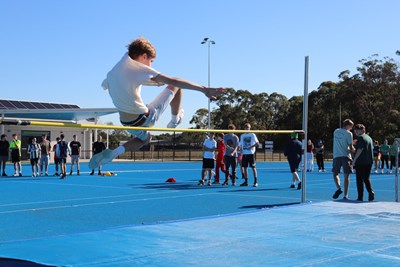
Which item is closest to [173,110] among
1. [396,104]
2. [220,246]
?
[220,246]

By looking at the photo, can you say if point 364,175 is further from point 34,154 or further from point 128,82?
point 34,154

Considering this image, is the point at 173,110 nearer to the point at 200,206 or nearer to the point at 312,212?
the point at 312,212

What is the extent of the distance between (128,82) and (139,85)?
5.1 inches

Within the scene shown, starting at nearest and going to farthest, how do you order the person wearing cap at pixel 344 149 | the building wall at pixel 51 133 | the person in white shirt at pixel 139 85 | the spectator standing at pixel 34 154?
the person in white shirt at pixel 139 85, the person wearing cap at pixel 344 149, the spectator standing at pixel 34 154, the building wall at pixel 51 133

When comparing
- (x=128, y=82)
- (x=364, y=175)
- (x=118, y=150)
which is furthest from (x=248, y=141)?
(x=128, y=82)

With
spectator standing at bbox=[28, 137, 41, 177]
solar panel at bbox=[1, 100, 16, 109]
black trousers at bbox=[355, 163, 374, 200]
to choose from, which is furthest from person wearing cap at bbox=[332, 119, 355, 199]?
solar panel at bbox=[1, 100, 16, 109]

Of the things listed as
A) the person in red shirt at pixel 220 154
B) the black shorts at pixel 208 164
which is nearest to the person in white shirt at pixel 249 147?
the black shorts at pixel 208 164

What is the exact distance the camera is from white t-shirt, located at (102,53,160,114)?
510 cm

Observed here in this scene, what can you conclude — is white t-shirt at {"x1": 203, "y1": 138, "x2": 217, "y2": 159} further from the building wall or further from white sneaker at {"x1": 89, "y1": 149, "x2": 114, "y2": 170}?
the building wall

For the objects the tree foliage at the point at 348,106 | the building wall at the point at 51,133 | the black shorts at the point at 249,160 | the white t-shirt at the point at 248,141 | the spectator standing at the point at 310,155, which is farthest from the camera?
the tree foliage at the point at 348,106

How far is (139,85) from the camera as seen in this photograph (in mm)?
5207

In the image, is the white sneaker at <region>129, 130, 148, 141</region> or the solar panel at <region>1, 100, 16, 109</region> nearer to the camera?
the white sneaker at <region>129, 130, 148, 141</region>

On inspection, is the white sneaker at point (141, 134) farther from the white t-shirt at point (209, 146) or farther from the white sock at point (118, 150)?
the white t-shirt at point (209, 146)

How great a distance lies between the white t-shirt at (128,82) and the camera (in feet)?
16.7
